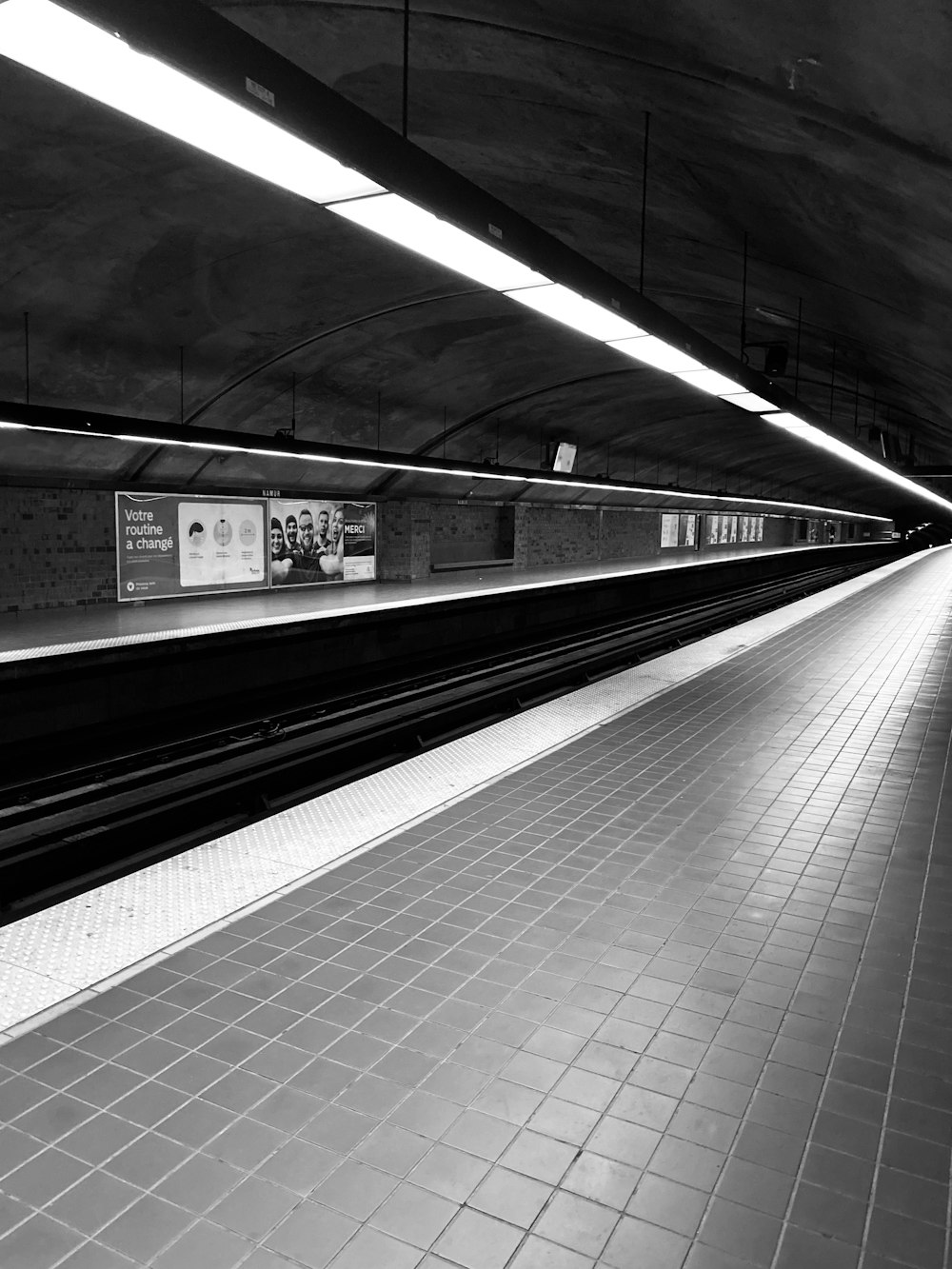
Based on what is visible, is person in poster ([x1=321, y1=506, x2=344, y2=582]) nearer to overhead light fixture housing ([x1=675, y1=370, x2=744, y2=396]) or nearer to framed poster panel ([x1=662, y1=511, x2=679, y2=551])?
overhead light fixture housing ([x1=675, y1=370, x2=744, y2=396])

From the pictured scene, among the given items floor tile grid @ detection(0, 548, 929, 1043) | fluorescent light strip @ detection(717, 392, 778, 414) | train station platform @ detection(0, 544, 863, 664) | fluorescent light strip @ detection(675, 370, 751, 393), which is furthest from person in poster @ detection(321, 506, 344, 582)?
fluorescent light strip @ detection(675, 370, 751, 393)

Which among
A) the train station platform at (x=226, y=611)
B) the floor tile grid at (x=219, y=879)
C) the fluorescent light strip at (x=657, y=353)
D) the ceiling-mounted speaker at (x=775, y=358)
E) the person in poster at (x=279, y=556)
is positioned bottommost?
the floor tile grid at (x=219, y=879)

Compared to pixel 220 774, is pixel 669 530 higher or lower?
higher

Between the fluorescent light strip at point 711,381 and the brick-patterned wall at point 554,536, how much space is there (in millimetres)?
17726

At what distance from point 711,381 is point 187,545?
10273 mm

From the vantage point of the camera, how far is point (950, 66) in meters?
3.24

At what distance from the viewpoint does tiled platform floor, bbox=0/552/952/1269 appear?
85.4 inches

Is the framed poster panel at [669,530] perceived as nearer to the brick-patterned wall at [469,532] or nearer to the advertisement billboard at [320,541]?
the brick-patterned wall at [469,532]

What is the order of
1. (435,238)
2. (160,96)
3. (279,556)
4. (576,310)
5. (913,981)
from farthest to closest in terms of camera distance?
1. (279,556)
2. (576,310)
3. (435,238)
4. (913,981)
5. (160,96)

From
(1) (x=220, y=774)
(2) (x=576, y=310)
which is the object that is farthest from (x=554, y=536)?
(2) (x=576, y=310)

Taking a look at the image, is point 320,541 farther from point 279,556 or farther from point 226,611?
point 226,611

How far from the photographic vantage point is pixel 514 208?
8070 mm

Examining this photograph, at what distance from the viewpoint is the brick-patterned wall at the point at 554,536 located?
25125 millimetres

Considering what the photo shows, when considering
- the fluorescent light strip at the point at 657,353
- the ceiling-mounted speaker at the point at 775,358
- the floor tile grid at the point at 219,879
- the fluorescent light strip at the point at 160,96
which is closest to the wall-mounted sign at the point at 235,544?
the floor tile grid at the point at 219,879
